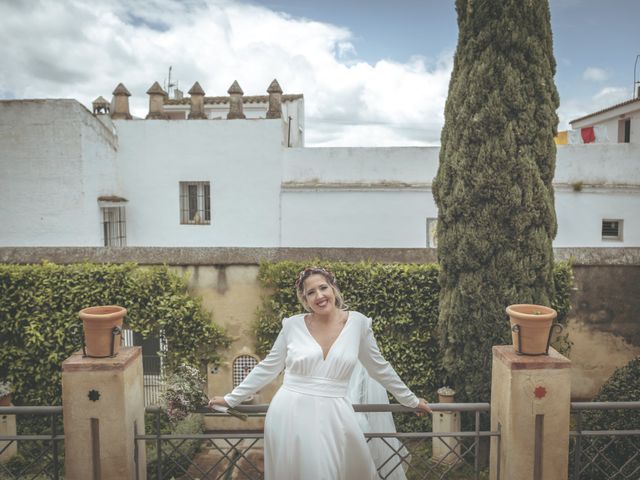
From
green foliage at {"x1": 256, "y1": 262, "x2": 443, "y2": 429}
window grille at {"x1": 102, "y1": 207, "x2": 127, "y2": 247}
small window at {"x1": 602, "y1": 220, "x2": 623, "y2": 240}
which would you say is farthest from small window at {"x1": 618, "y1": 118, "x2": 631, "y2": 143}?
window grille at {"x1": 102, "y1": 207, "x2": 127, "y2": 247}

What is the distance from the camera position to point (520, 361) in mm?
3213

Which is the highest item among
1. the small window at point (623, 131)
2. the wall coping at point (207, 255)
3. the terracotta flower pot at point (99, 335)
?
the small window at point (623, 131)

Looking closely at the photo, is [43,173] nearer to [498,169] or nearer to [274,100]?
[274,100]

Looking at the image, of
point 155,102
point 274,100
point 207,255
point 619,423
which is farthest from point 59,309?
point 274,100

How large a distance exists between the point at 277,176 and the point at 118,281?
709cm

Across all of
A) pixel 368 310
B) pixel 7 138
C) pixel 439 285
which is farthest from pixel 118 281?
pixel 7 138

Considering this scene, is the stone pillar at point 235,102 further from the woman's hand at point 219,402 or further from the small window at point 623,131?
the small window at point 623,131

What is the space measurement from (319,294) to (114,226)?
1194 cm

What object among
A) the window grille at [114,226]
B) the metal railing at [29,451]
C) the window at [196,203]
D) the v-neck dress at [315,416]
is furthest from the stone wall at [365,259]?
the window at [196,203]

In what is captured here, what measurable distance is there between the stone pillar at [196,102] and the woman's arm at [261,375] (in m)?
11.8

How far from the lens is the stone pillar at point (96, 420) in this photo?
126 inches

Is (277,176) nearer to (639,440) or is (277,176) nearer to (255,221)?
(255,221)

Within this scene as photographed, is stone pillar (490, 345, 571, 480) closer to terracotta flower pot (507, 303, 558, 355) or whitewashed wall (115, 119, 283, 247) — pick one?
terracotta flower pot (507, 303, 558, 355)

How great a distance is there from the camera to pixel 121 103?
13695 millimetres
